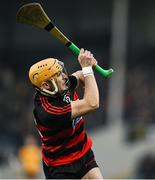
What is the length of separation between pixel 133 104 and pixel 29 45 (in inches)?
93.2

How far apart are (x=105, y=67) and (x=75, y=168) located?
8054mm

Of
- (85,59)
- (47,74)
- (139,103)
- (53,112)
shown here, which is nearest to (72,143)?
(53,112)

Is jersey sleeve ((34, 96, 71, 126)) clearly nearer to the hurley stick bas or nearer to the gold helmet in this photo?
the gold helmet

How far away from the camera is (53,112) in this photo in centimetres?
762

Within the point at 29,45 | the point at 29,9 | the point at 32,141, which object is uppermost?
the point at 29,9

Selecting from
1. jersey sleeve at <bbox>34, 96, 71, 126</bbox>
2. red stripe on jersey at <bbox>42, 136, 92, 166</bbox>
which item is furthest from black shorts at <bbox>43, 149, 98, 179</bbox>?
jersey sleeve at <bbox>34, 96, 71, 126</bbox>

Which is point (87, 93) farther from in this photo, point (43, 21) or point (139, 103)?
point (139, 103)

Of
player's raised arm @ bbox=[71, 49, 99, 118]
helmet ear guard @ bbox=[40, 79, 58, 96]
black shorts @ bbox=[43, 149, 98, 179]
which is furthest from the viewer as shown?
black shorts @ bbox=[43, 149, 98, 179]

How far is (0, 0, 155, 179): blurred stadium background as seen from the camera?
1559 cm

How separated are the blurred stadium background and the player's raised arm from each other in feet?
25.5

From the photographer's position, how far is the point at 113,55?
53.3 ft

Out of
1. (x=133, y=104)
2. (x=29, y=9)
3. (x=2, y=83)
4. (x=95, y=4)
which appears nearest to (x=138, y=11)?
(x=95, y=4)

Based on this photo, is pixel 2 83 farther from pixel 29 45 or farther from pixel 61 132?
pixel 61 132

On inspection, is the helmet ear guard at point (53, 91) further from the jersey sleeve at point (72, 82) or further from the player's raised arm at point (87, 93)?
the jersey sleeve at point (72, 82)
